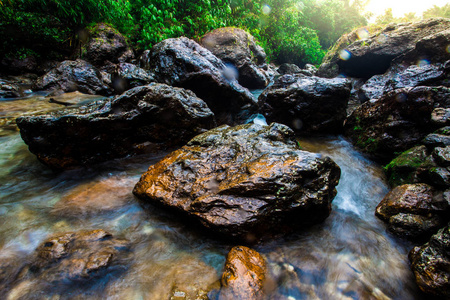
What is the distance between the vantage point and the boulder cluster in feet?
7.55

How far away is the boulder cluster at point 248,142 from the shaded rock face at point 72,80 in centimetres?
4

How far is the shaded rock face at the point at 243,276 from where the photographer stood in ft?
6.01

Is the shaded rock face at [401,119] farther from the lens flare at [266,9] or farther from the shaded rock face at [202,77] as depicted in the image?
the lens flare at [266,9]

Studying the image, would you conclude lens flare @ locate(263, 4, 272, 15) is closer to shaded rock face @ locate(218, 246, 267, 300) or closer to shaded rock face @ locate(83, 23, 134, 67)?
shaded rock face @ locate(83, 23, 134, 67)

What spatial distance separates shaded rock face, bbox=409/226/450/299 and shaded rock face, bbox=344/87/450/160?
2594 millimetres

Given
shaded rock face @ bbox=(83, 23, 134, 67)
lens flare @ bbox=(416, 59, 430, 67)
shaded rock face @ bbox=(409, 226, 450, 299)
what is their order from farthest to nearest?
shaded rock face @ bbox=(83, 23, 134, 67), lens flare @ bbox=(416, 59, 430, 67), shaded rock face @ bbox=(409, 226, 450, 299)

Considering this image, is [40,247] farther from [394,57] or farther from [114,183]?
[394,57]

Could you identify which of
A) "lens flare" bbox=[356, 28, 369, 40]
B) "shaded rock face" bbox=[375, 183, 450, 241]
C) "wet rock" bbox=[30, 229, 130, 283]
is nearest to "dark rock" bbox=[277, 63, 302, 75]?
"lens flare" bbox=[356, 28, 369, 40]

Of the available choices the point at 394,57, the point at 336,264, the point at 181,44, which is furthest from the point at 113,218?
the point at 394,57

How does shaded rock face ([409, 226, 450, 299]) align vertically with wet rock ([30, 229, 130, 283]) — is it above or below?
above

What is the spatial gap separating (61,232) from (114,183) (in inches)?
42.6

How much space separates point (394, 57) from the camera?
8.47m

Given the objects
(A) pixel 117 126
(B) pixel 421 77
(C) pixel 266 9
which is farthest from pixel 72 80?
(C) pixel 266 9

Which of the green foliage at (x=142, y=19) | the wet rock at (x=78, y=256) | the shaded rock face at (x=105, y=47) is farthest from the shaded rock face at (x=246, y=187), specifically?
the green foliage at (x=142, y=19)
